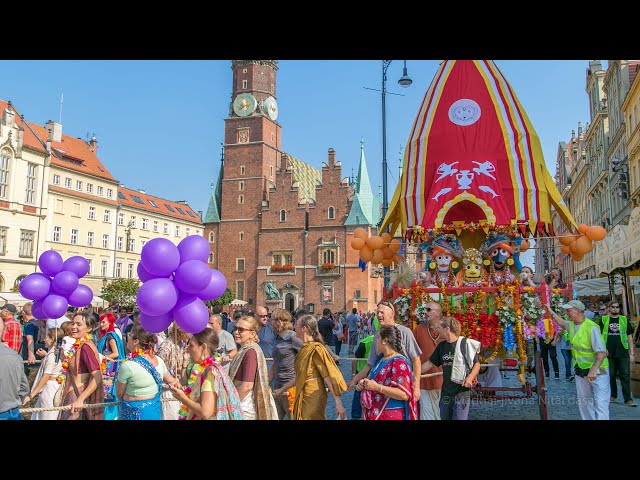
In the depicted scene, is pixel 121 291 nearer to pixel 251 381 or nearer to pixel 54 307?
pixel 54 307

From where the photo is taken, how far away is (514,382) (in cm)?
1262

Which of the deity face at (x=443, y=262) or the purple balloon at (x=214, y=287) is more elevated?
the deity face at (x=443, y=262)

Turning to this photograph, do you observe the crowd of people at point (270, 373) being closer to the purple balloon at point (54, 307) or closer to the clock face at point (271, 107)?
the purple balloon at point (54, 307)

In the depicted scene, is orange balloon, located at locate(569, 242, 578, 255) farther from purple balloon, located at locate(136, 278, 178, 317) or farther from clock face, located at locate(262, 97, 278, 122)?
clock face, located at locate(262, 97, 278, 122)

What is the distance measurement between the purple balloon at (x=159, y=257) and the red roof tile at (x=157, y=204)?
50855 mm

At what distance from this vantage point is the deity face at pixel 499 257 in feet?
30.9

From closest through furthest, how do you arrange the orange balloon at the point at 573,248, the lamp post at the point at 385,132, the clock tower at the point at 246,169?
the orange balloon at the point at 573,248 < the lamp post at the point at 385,132 < the clock tower at the point at 246,169

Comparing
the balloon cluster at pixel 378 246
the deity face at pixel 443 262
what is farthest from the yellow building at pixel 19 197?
the deity face at pixel 443 262

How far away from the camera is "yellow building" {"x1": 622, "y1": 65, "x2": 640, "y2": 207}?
27.2 m

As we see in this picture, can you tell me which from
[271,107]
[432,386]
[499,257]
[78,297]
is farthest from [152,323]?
[271,107]

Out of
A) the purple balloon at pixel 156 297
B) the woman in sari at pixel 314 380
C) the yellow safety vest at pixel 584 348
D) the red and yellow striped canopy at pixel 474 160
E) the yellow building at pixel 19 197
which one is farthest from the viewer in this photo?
the yellow building at pixel 19 197
